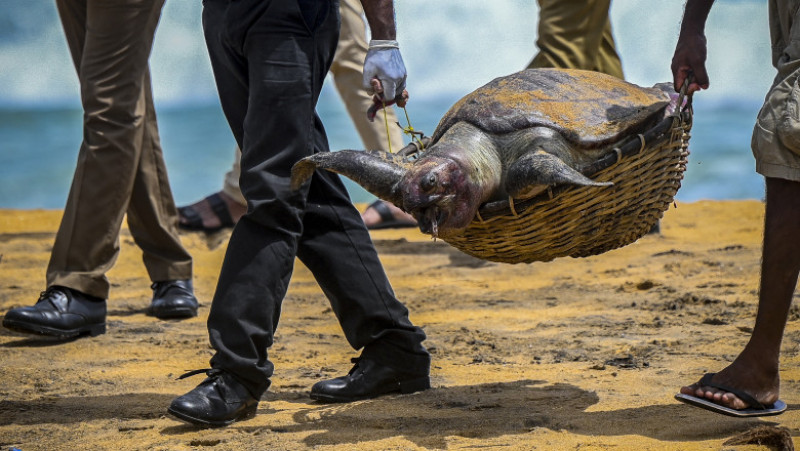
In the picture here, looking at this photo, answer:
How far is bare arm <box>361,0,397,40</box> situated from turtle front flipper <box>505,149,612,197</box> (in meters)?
0.66

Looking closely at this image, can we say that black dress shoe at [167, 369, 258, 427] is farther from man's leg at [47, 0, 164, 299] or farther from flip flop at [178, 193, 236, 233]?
flip flop at [178, 193, 236, 233]

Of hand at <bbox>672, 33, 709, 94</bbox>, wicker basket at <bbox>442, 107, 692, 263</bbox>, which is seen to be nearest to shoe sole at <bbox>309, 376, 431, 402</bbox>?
wicker basket at <bbox>442, 107, 692, 263</bbox>

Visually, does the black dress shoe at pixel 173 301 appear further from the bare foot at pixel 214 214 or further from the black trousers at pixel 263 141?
the bare foot at pixel 214 214

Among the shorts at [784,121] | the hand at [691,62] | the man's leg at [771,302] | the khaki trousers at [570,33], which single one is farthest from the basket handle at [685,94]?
the khaki trousers at [570,33]

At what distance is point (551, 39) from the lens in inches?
196

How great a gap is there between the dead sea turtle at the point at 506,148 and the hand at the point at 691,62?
0.27ft

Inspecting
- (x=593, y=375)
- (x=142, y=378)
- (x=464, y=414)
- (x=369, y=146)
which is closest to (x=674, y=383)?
(x=593, y=375)

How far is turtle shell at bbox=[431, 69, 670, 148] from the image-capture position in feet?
9.64

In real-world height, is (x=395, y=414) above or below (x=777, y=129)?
below

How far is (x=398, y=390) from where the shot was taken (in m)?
3.48

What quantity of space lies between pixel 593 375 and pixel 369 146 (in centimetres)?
273

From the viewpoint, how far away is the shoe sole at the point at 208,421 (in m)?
3.05

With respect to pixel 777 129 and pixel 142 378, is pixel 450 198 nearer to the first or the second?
pixel 777 129

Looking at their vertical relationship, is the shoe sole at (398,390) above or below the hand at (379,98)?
below
